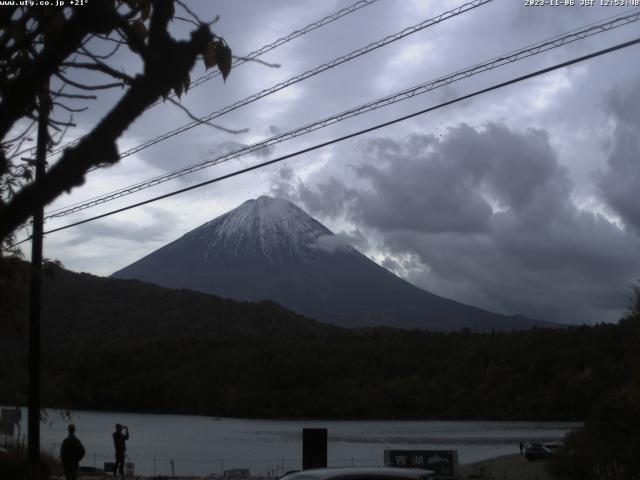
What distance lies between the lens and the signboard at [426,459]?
19547 mm

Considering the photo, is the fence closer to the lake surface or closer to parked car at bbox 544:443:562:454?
the lake surface

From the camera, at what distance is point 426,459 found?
64.6ft

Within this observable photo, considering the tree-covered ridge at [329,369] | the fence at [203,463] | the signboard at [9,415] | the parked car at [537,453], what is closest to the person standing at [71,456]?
the signboard at [9,415]

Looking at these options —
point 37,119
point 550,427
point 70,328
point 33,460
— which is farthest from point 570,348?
point 37,119

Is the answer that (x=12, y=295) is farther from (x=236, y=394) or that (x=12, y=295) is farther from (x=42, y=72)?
(x=236, y=394)

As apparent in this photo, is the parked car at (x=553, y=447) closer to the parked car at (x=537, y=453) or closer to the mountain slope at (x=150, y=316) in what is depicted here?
the parked car at (x=537, y=453)

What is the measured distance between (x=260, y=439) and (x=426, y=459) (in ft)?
175

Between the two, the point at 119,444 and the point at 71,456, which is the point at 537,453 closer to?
the point at 119,444

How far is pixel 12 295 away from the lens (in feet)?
32.8

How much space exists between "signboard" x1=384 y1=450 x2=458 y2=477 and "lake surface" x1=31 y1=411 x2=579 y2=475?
70.5 ft

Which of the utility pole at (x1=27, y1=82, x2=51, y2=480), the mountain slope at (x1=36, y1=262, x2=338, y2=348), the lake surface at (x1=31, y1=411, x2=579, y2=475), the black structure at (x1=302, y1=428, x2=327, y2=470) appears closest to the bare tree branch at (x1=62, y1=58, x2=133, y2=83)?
the utility pole at (x1=27, y1=82, x2=51, y2=480)

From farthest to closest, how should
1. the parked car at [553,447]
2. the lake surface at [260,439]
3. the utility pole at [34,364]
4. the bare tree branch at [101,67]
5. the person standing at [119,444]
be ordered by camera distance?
the lake surface at [260,439], the parked car at [553,447], the person standing at [119,444], the utility pole at [34,364], the bare tree branch at [101,67]

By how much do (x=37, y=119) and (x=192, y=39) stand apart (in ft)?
8.53

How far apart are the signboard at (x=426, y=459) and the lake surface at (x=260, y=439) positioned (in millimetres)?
21474
